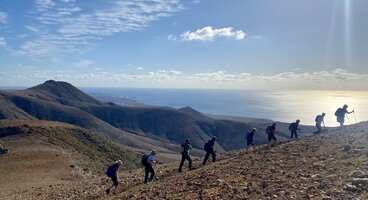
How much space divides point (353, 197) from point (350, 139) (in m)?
12.5

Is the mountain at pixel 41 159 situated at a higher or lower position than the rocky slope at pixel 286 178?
lower

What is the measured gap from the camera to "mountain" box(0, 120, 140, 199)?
1422 inches

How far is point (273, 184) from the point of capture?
14859mm

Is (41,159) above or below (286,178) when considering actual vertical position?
below

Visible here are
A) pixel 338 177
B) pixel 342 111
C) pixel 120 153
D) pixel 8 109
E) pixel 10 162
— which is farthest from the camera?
pixel 8 109

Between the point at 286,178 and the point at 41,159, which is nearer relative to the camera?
the point at 286,178

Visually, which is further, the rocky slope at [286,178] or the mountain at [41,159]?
the mountain at [41,159]

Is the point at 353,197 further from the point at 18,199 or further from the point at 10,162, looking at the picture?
the point at 10,162

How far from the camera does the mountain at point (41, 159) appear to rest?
36.1m

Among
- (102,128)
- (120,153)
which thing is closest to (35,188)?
(120,153)

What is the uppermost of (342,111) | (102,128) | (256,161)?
(342,111)

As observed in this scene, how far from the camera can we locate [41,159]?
45312 millimetres

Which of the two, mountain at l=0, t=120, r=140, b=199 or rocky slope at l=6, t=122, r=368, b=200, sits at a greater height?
rocky slope at l=6, t=122, r=368, b=200

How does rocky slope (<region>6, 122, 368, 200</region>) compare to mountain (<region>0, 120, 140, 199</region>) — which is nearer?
rocky slope (<region>6, 122, 368, 200</region>)
